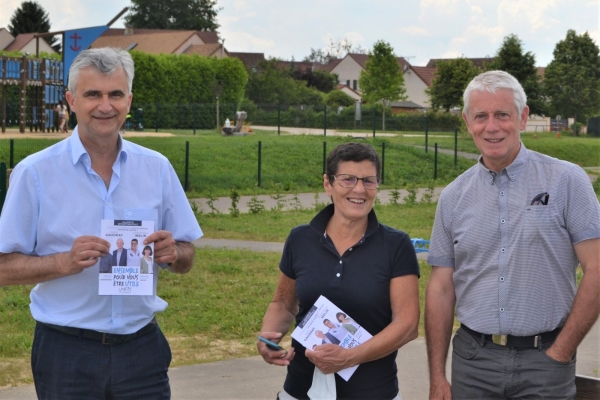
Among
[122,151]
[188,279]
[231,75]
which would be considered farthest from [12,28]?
[122,151]

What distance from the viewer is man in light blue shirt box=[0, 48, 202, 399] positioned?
12.0ft

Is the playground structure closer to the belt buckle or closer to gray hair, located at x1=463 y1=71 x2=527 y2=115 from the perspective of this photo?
gray hair, located at x1=463 y1=71 x2=527 y2=115

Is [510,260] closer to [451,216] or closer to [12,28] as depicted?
[451,216]

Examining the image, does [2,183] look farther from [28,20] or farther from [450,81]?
[28,20]

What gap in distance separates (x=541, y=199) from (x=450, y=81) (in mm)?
60038

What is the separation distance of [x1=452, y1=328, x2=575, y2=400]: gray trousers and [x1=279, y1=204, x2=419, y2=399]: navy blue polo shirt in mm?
342

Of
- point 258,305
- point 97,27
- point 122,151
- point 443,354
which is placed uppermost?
point 97,27

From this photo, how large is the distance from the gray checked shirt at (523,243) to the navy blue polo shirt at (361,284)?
0.97 ft

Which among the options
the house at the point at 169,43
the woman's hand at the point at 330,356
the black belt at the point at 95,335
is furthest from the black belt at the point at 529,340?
the house at the point at 169,43

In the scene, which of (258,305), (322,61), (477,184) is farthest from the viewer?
(322,61)

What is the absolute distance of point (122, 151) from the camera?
3863 mm

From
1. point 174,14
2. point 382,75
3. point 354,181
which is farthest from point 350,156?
point 174,14

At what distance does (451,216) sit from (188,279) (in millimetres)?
7066

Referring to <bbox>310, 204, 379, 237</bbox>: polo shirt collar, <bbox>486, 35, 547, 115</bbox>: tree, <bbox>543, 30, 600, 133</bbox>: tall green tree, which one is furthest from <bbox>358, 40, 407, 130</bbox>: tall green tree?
<bbox>310, 204, 379, 237</bbox>: polo shirt collar
